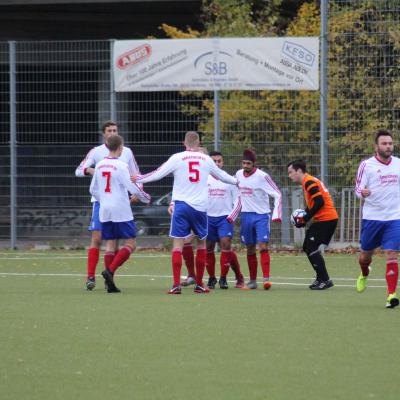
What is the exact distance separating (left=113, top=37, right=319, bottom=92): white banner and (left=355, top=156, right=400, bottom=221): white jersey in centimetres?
923

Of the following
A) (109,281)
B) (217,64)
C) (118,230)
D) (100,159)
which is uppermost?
(217,64)

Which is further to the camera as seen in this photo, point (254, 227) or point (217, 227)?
point (217, 227)

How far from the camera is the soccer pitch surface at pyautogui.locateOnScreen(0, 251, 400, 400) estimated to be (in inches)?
298

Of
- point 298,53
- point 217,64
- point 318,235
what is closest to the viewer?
point 318,235

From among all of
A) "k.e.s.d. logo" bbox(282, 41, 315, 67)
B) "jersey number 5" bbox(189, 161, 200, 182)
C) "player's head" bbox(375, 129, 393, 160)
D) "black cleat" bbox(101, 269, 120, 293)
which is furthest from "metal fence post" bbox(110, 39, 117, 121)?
"player's head" bbox(375, 129, 393, 160)

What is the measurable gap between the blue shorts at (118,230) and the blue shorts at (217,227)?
5.36ft

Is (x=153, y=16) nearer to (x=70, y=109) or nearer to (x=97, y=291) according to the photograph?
(x=70, y=109)

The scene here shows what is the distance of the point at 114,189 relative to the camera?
14539mm

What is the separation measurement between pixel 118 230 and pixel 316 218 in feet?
8.64

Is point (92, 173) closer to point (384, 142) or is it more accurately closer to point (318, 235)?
point (318, 235)

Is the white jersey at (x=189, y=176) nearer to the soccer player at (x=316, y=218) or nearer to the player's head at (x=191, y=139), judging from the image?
the player's head at (x=191, y=139)

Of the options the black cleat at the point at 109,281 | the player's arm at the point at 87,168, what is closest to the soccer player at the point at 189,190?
the black cleat at the point at 109,281

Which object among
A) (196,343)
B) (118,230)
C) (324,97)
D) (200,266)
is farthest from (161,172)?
(324,97)

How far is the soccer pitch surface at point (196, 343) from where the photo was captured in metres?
7.57
